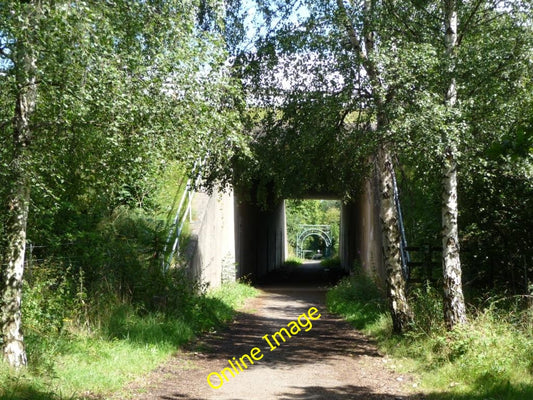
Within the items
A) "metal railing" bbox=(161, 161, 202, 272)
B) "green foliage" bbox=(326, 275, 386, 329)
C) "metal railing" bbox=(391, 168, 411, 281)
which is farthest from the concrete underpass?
"metal railing" bbox=(391, 168, 411, 281)

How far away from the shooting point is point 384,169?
11320mm

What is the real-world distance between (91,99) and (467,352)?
5.99 metres

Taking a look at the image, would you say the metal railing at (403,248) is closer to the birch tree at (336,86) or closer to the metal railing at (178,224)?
the birch tree at (336,86)

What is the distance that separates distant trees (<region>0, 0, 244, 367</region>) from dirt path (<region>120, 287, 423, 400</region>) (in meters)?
2.30

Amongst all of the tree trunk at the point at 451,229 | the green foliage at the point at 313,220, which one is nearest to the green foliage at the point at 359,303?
the tree trunk at the point at 451,229

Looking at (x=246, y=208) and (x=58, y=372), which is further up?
(x=246, y=208)

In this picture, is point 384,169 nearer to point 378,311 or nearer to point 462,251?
point 462,251

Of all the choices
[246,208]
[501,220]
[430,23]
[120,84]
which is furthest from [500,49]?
[246,208]

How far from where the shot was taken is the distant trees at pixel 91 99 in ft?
20.7

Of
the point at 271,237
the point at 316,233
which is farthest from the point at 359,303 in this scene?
the point at 316,233

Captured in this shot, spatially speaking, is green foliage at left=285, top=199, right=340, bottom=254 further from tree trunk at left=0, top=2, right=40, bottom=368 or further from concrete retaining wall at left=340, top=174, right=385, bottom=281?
tree trunk at left=0, top=2, right=40, bottom=368

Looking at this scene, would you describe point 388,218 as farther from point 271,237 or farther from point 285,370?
point 271,237

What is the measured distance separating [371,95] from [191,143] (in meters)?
3.71

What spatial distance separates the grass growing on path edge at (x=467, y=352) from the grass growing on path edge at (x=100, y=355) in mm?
3809
